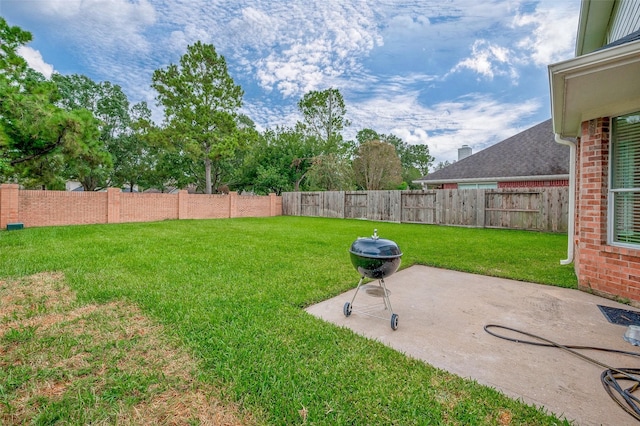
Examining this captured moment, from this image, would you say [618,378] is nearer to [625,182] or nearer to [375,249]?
[375,249]

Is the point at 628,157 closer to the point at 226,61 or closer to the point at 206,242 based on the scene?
the point at 206,242

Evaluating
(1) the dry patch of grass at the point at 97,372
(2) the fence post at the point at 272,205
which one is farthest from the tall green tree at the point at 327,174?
(1) the dry patch of grass at the point at 97,372

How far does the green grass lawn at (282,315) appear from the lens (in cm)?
171

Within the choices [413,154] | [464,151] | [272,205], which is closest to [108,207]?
[272,205]

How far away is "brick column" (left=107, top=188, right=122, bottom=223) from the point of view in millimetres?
12609

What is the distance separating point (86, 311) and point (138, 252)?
326cm

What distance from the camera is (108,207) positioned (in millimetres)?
12594

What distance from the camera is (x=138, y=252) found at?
6.02 meters

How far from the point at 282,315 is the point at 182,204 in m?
14.0

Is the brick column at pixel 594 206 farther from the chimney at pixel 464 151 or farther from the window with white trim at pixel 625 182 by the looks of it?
the chimney at pixel 464 151

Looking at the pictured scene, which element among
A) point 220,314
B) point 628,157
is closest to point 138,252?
point 220,314

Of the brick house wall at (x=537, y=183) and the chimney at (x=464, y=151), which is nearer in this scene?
the brick house wall at (x=537, y=183)

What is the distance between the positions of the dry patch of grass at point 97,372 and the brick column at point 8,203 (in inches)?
403

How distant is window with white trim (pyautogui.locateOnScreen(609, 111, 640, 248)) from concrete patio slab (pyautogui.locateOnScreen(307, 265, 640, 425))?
0.83m
